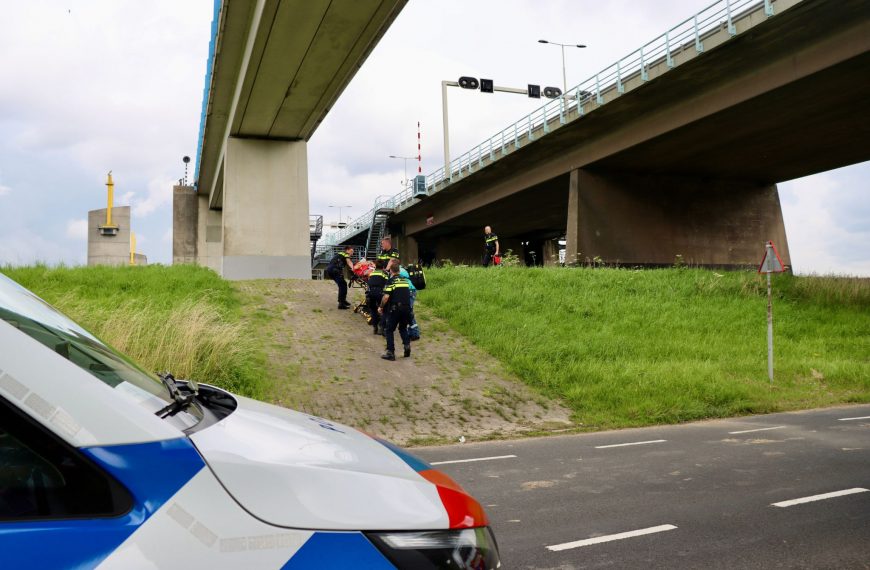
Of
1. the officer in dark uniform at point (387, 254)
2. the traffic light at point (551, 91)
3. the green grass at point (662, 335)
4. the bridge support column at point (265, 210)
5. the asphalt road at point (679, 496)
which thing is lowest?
the asphalt road at point (679, 496)

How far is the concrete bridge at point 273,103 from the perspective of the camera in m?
13.8

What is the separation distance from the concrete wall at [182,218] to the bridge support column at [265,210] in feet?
70.2

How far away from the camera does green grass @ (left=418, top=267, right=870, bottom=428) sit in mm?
10836

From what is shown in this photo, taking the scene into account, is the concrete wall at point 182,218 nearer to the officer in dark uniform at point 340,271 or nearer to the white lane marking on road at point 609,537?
the officer in dark uniform at point 340,271

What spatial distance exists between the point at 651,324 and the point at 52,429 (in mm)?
14848

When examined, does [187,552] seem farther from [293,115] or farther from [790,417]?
[293,115]

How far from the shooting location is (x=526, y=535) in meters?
4.43

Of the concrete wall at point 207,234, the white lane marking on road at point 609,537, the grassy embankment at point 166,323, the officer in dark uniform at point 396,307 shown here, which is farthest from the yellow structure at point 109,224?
the white lane marking on road at point 609,537

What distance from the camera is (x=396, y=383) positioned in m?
11.0

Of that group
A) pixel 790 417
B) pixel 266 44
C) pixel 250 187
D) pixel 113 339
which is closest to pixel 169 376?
pixel 113 339

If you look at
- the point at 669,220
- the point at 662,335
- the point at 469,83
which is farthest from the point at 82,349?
the point at 469,83

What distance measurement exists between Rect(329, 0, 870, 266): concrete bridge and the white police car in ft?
68.5

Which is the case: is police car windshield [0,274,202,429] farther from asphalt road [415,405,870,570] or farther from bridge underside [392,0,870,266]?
bridge underside [392,0,870,266]

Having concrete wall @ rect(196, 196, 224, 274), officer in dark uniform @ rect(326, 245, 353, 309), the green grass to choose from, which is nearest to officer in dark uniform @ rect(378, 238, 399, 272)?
officer in dark uniform @ rect(326, 245, 353, 309)
